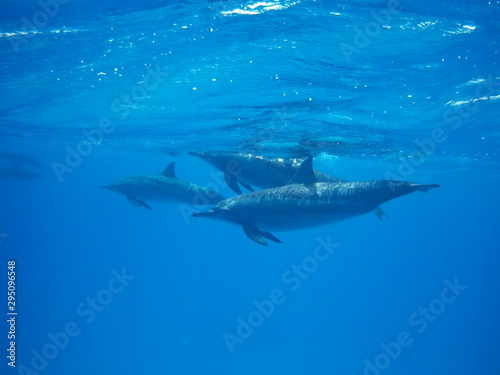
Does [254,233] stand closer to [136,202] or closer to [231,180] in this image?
[231,180]

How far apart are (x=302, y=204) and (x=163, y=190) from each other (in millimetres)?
8204

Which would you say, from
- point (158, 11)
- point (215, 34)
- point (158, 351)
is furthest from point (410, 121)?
point (158, 351)

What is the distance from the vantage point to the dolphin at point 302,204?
8.96 m

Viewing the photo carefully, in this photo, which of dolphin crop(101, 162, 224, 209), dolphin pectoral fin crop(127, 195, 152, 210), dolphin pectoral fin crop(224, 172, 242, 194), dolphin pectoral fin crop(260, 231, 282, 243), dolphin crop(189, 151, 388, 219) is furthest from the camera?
dolphin pectoral fin crop(127, 195, 152, 210)

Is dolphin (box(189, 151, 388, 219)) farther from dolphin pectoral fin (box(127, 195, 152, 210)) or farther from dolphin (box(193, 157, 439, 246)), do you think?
dolphin pectoral fin (box(127, 195, 152, 210))

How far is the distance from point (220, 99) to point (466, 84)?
9.88m

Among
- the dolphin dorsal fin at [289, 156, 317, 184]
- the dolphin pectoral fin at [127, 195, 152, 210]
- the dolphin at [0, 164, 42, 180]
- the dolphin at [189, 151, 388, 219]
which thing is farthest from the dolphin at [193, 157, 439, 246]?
the dolphin at [0, 164, 42, 180]

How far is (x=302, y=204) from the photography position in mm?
9492

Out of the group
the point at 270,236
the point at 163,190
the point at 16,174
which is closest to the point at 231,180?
the point at 270,236

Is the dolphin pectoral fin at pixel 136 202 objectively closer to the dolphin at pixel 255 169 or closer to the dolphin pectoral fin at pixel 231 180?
the dolphin at pixel 255 169

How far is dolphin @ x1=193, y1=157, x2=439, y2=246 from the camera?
29.4 feet

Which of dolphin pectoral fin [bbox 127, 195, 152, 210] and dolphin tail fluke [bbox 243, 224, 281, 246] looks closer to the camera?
dolphin tail fluke [bbox 243, 224, 281, 246]

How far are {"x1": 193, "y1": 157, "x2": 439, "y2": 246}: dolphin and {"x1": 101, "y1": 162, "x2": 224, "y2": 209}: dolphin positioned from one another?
438cm

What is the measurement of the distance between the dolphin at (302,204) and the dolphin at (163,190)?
14.4 ft
